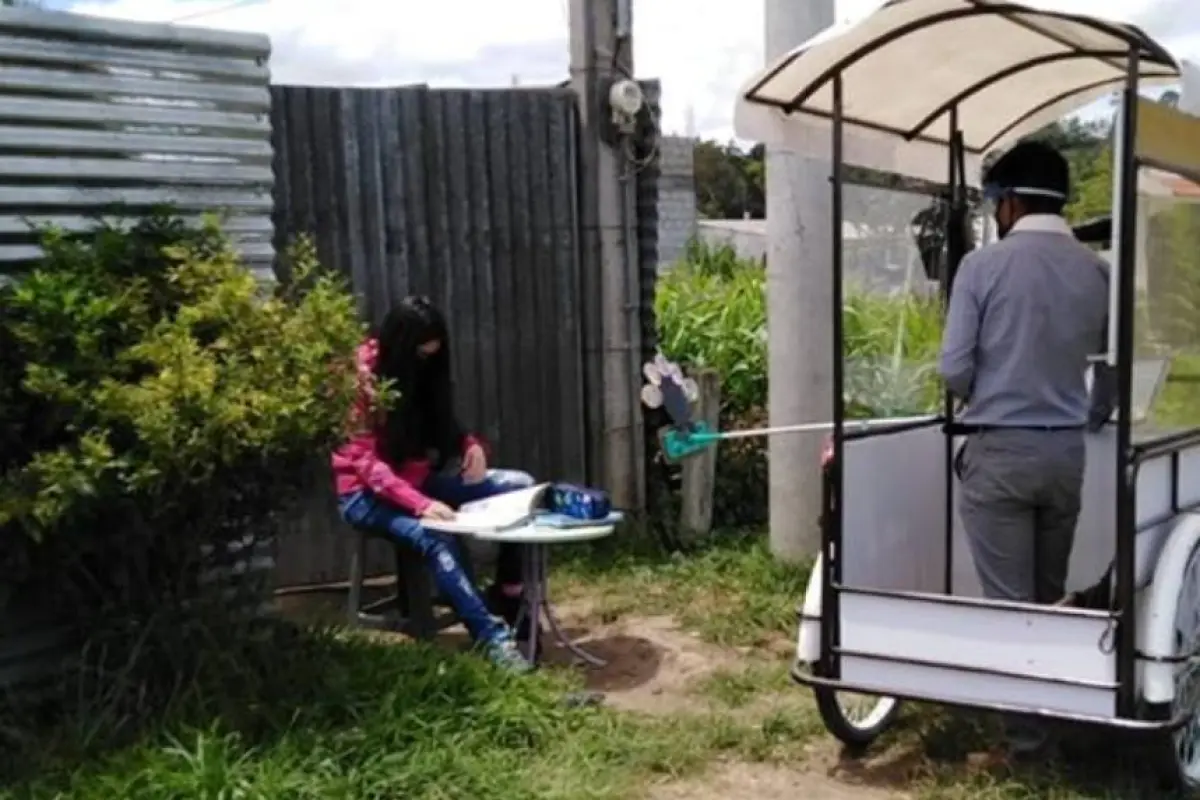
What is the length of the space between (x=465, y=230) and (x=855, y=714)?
3374mm

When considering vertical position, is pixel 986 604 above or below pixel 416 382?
below

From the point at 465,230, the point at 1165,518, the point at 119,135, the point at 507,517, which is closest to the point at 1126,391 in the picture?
the point at 1165,518

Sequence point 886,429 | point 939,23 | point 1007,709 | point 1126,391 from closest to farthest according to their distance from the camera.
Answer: point 1126,391
point 1007,709
point 939,23
point 886,429

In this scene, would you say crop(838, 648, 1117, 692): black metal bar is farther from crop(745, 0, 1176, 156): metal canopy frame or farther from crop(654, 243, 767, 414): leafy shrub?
crop(654, 243, 767, 414): leafy shrub

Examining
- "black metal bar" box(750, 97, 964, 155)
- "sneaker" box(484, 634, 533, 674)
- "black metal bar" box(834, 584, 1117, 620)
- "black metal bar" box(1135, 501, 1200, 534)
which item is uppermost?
"black metal bar" box(750, 97, 964, 155)

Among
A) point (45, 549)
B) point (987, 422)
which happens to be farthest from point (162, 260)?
point (987, 422)

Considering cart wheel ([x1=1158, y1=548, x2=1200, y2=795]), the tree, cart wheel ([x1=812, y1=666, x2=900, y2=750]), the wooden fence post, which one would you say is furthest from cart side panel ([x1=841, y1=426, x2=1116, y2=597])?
the tree

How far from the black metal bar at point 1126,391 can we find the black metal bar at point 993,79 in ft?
3.14

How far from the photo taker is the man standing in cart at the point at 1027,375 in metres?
4.56

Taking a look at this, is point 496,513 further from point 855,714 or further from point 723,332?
point 723,332

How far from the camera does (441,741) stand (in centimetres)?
475

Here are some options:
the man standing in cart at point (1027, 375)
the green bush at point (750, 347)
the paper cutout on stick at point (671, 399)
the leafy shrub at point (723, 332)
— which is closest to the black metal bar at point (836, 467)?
the man standing in cart at point (1027, 375)

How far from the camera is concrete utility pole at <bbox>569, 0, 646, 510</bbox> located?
7.73 meters

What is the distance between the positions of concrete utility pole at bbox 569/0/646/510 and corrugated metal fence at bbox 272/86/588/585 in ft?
0.27
